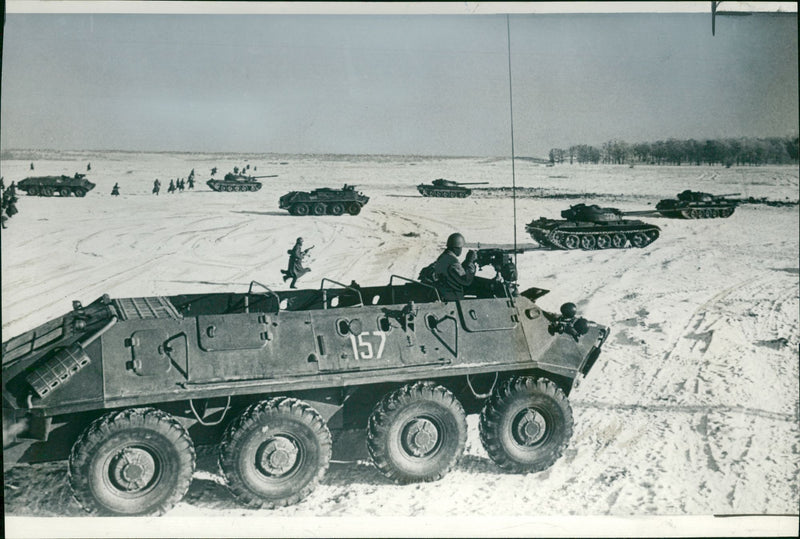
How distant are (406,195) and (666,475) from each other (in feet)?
11.9

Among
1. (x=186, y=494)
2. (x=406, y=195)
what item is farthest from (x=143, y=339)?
(x=406, y=195)

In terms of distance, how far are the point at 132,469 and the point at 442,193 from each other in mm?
3970

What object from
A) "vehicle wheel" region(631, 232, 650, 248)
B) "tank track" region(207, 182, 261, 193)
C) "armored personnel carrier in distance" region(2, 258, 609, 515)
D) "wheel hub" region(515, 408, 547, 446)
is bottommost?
"wheel hub" region(515, 408, 547, 446)

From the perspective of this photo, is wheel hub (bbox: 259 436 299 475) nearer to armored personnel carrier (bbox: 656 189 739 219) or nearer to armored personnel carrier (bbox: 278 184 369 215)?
armored personnel carrier (bbox: 278 184 369 215)

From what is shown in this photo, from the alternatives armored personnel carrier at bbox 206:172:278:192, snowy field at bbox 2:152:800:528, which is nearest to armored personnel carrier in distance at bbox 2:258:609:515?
snowy field at bbox 2:152:800:528

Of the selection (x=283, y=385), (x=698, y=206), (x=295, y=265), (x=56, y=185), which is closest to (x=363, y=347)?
(x=283, y=385)

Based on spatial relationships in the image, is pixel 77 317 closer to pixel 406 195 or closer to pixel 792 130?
pixel 406 195

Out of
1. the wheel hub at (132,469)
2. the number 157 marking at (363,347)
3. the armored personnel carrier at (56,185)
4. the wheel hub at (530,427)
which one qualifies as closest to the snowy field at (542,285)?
the armored personnel carrier at (56,185)

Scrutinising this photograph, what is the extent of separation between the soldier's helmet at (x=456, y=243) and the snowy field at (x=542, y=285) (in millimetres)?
324

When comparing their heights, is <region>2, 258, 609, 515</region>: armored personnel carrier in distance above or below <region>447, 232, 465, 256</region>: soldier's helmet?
below

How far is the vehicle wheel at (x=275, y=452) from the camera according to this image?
541cm

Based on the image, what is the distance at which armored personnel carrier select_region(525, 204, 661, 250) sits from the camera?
769 cm

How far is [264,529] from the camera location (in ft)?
18.4

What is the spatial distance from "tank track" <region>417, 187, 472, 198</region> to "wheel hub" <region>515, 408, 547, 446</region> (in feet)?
7.13
